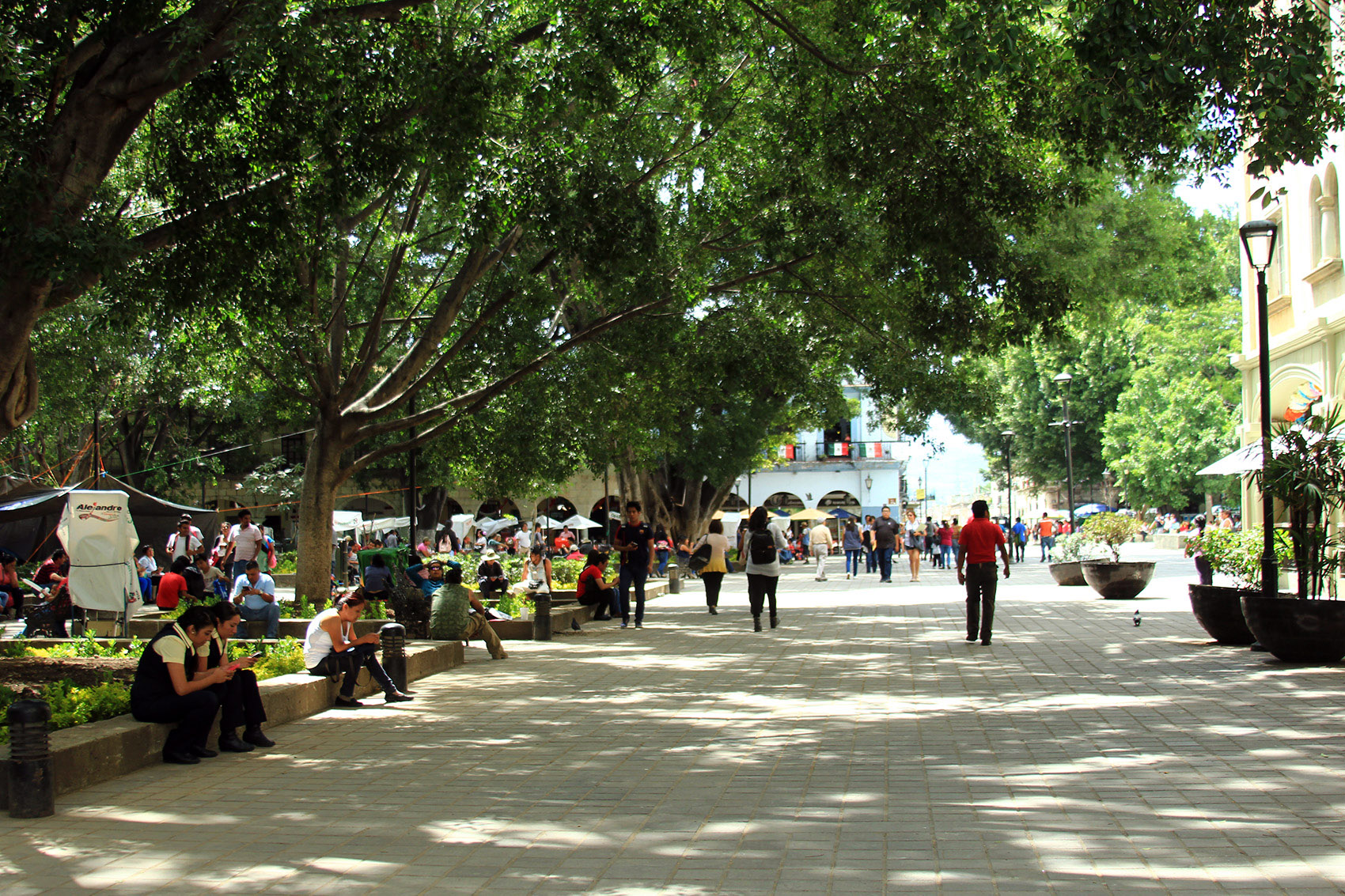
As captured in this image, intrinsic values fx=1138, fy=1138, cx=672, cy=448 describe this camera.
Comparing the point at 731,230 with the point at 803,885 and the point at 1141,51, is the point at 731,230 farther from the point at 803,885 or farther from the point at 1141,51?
the point at 803,885

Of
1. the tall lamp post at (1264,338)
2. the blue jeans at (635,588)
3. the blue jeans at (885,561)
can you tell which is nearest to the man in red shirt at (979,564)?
the tall lamp post at (1264,338)

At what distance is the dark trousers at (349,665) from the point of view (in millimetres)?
9453

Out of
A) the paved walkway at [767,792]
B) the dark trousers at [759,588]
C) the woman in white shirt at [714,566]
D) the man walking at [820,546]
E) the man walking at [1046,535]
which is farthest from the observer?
the man walking at [1046,535]

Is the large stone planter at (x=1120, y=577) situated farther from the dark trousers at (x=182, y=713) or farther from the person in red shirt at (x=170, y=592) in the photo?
the dark trousers at (x=182, y=713)

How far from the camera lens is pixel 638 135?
14.0 meters

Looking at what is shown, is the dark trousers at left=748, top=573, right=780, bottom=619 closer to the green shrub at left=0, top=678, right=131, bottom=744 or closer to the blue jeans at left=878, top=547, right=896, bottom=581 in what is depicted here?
the green shrub at left=0, top=678, right=131, bottom=744

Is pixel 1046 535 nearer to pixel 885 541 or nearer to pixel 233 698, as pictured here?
pixel 885 541

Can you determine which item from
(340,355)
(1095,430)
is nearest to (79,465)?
(340,355)

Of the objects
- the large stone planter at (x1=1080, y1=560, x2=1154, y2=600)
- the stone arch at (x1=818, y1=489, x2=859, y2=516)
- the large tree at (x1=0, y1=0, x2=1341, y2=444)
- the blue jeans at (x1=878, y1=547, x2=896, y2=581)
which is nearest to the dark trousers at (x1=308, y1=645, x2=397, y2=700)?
the large tree at (x1=0, y1=0, x2=1341, y2=444)

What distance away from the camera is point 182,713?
720 cm

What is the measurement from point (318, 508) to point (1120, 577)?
1281 cm

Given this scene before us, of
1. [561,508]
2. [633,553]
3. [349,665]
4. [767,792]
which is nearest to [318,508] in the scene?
[633,553]

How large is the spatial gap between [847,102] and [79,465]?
29.3 metres

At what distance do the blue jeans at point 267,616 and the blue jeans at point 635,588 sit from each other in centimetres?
494
